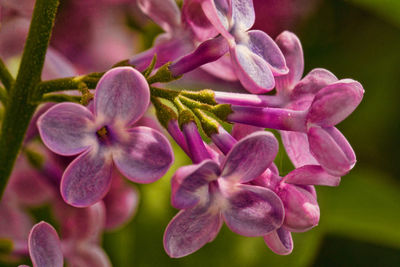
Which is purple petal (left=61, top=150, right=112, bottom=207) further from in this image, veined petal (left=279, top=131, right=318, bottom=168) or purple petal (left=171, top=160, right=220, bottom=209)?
veined petal (left=279, top=131, right=318, bottom=168)

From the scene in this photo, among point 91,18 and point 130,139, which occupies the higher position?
point 130,139

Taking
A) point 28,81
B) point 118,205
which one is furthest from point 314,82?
point 118,205

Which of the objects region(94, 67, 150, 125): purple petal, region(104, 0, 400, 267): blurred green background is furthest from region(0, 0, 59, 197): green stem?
region(104, 0, 400, 267): blurred green background

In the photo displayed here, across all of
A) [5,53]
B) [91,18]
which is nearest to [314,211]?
[5,53]

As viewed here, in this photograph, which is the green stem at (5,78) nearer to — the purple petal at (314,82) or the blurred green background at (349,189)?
the purple petal at (314,82)

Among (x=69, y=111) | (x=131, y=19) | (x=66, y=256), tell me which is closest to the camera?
(x=69, y=111)

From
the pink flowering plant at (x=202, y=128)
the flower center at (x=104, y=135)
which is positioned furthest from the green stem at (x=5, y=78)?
the flower center at (x=104, y=135)

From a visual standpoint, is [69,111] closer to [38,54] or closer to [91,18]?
[38,54]
